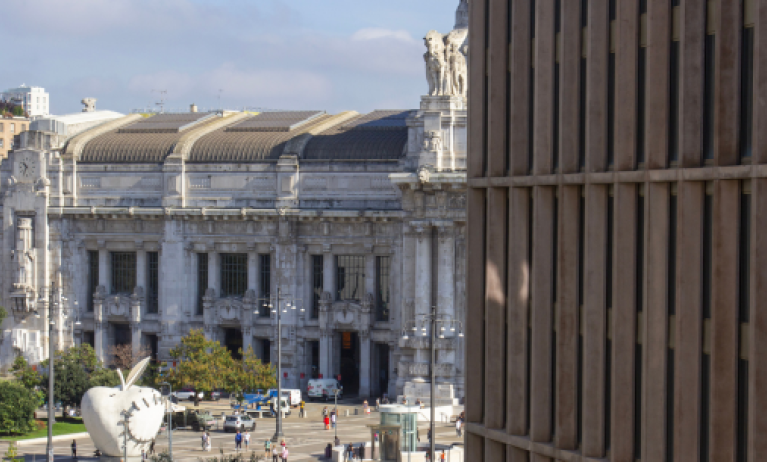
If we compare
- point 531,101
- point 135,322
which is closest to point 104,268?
point 135,322

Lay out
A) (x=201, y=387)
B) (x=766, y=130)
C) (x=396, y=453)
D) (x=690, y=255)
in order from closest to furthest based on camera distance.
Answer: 1. (x=766, y=130)
2. (x=690, y=255)
3. (x=396, y=453)
4. (x=201, y=387)

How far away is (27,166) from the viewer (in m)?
108

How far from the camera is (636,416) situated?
33.1m

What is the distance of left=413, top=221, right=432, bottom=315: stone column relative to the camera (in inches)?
3647

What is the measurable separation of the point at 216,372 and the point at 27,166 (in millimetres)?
27810

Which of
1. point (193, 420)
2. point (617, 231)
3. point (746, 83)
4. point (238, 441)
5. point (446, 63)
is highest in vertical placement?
point (446, 63)

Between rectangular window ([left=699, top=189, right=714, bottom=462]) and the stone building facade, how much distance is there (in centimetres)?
6031

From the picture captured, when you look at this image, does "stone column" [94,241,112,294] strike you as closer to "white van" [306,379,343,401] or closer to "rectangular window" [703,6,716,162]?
"white van" [306,379,343,401]

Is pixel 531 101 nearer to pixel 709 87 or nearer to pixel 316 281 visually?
pixel 709 87

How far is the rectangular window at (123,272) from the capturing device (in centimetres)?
10731

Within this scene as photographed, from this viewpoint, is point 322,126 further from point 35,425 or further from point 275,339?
point 35,425

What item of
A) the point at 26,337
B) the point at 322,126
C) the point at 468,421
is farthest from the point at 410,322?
the point at 468,421

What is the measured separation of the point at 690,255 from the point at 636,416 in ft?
15.4

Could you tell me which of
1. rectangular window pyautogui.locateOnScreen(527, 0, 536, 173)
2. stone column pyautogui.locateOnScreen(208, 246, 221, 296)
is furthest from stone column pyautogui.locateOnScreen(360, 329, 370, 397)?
rectangular window pyautogui.locateOnScreen(527, 0, 536, 173)
